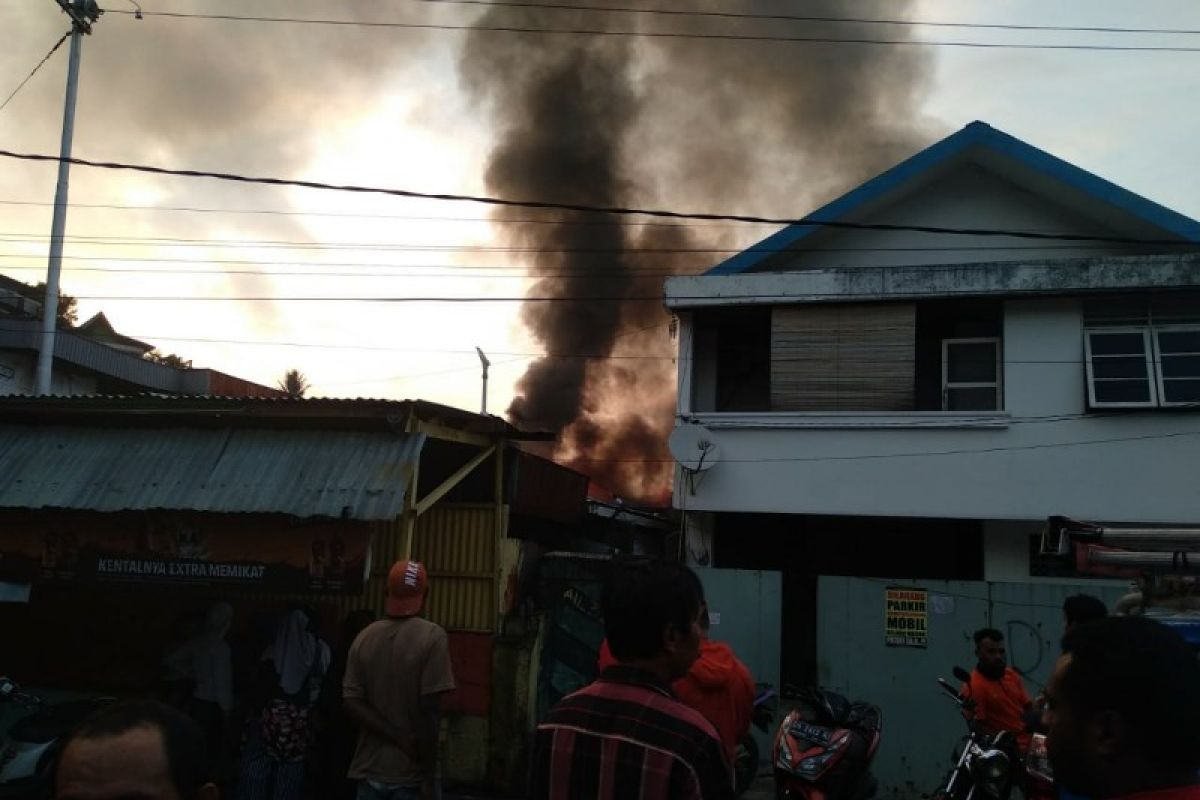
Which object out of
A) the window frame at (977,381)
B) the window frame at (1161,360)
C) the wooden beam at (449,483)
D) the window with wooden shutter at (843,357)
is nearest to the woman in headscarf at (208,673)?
the wooden beam at (449,483)

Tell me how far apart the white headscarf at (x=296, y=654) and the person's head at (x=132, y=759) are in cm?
491

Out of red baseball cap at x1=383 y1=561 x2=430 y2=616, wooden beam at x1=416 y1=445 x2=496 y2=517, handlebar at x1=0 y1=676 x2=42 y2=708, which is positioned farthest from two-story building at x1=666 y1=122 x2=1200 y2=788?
handlebar at x1=0 y1=676 x2=42 y2=708

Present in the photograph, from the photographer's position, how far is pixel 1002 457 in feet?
38.6

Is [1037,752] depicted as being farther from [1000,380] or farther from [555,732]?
[1000,380]

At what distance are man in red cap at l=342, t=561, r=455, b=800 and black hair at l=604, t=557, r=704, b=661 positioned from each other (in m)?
2.21

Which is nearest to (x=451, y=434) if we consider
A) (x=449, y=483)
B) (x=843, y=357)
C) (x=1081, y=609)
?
(x=449, y=483)

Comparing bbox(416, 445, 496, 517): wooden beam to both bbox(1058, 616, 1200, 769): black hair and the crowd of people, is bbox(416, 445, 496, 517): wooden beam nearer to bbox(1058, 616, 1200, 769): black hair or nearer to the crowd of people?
the crowd of people

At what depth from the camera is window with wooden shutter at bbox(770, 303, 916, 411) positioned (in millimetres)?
12133

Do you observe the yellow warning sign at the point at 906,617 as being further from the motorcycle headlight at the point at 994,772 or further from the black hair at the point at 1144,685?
the black hair at the point at 1144,685

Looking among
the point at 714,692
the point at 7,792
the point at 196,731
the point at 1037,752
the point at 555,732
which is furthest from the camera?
the point at 7,792

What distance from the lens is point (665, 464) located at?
2308 centimetres

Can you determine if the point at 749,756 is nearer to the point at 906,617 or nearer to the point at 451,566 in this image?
the point at 906,617

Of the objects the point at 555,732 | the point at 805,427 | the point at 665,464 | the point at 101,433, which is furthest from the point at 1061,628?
the point at 665,464

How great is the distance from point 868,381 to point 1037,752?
23.5 feet
